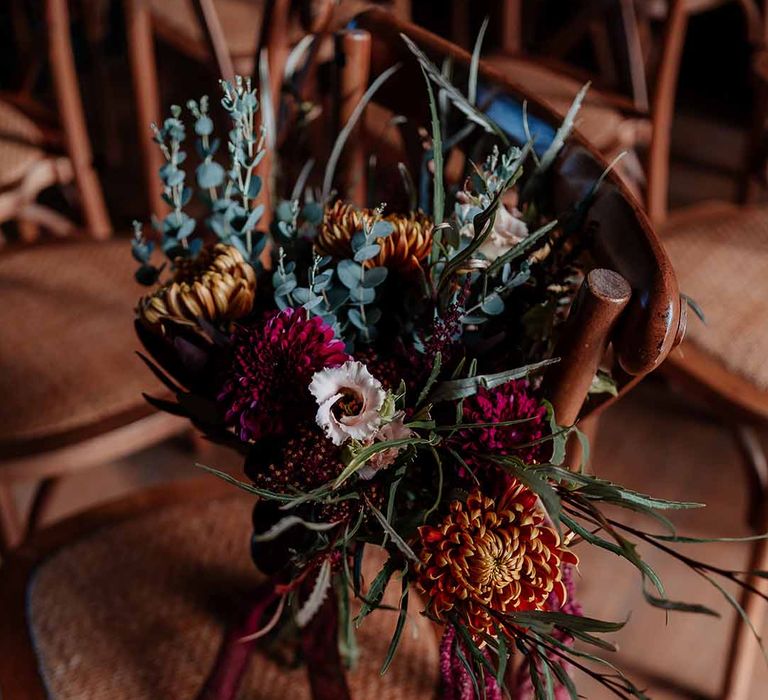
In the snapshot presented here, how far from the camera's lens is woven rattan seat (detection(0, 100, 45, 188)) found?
1.21 meters

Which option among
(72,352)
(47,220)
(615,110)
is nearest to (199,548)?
(72,352)

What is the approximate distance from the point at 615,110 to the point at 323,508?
3.60ft

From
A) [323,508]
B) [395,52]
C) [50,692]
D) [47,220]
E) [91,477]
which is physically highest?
[395,52]

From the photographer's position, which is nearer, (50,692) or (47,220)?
(50,692)

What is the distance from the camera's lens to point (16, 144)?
1.24 m

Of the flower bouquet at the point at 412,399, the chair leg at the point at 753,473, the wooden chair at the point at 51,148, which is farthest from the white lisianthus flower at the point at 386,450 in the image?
the wooden chair at the point at 51,148

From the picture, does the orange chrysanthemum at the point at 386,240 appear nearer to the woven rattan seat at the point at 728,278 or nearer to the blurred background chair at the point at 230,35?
the blurred background chair at the point at 230,35

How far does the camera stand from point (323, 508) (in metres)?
0.45

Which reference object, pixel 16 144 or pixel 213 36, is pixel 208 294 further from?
pixel 16 144

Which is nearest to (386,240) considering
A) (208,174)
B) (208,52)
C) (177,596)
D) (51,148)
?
(208,174)

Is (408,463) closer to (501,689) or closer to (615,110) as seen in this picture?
(501,689)

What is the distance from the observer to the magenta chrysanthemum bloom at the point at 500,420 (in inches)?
17.0

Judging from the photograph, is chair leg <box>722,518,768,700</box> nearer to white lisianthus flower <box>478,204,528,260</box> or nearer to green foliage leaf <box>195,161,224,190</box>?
white lisianthus flower <box>478,204,528,260</box>

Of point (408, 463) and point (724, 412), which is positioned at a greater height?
point (408, 463)
